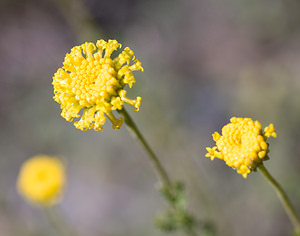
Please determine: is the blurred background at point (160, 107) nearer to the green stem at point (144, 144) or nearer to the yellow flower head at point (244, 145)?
the green stem at point (144, 144)

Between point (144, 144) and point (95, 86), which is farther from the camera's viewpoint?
point (144, 144)

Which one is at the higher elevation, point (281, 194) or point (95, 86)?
point (95, 86)

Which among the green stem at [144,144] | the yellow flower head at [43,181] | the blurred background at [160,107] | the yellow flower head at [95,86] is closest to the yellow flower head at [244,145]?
the green stem at [144,144]

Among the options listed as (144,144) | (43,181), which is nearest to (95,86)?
(144,144)

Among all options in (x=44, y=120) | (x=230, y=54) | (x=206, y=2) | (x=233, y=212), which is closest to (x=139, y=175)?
Answer: (x=233, y=212)

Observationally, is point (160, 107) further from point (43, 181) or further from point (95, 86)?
point (95, 86)

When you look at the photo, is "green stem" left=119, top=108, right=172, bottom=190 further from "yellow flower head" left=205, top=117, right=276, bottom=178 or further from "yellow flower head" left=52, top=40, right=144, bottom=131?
"yellow flower head" left=205, top=117, right=276, bottom=178
